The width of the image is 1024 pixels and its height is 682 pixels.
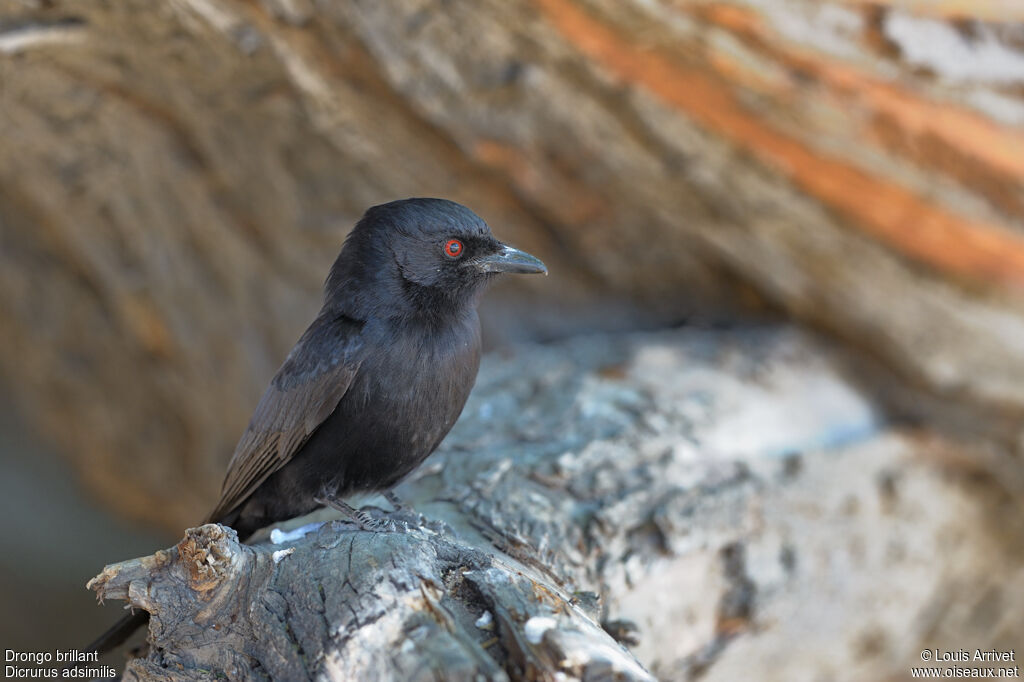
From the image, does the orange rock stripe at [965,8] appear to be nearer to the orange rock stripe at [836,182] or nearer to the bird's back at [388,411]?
the orange rock stripe at [836,182]

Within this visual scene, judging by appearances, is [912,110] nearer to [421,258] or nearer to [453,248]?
[453,248]

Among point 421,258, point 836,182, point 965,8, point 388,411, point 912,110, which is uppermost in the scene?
point 965,8

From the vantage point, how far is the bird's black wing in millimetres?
2982

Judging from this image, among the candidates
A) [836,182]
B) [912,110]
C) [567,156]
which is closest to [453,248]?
[567,156]

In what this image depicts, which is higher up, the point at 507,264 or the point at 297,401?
the point at 507,264

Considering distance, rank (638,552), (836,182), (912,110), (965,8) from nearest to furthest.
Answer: (638,552), (965,8), (912,110), (836,182)

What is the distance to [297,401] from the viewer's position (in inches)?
120

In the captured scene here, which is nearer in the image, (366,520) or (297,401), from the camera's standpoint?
(366,520)

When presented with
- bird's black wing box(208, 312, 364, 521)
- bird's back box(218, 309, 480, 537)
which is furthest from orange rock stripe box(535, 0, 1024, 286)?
bird's black wing box(208, 312, 364, 521)

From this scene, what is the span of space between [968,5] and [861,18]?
46 cm

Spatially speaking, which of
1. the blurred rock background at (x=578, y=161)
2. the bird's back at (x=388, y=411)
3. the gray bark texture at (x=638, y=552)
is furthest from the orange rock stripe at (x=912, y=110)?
the bird's back at (x=388, y=411)

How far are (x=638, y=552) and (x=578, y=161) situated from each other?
7.36ft

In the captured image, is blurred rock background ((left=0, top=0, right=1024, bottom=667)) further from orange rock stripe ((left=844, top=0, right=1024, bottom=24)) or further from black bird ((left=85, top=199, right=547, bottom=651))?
black bird ((left=85, top=199, right=547, bottom=651))

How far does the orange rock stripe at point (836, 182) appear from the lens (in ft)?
13.7
